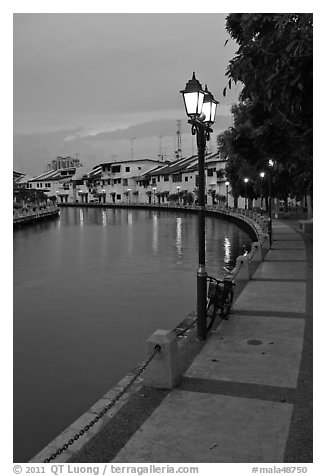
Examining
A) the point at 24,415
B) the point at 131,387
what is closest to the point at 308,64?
the point at 131,387

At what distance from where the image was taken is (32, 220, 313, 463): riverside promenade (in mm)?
5137

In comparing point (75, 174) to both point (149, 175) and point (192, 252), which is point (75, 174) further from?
point (192, 252)

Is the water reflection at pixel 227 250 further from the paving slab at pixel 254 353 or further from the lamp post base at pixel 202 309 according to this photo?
the lamp post base at pixel 202 309

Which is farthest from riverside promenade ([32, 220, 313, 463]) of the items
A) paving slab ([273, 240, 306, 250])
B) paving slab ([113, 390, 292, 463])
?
paving slab ([273, 240, 306, 250])

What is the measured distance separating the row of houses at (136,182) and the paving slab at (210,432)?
6091cm

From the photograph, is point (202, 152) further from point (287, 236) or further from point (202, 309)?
point (287, 236)

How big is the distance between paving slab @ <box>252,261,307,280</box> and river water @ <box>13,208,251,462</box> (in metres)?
3.01

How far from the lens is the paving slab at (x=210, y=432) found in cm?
505

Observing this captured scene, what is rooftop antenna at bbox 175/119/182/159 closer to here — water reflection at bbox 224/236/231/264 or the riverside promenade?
water reflection at bbox 224/236/231/264

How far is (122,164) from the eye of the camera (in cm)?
10456

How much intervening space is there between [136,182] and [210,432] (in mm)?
99061

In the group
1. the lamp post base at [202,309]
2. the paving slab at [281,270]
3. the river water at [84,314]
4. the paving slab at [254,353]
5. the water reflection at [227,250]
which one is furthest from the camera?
the water reflection at [227,250]

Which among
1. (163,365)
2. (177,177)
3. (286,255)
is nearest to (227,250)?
(286,255)

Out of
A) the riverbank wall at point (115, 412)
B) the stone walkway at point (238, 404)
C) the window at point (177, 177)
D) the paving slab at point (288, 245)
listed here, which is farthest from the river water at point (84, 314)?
the window at point (177, 177)
